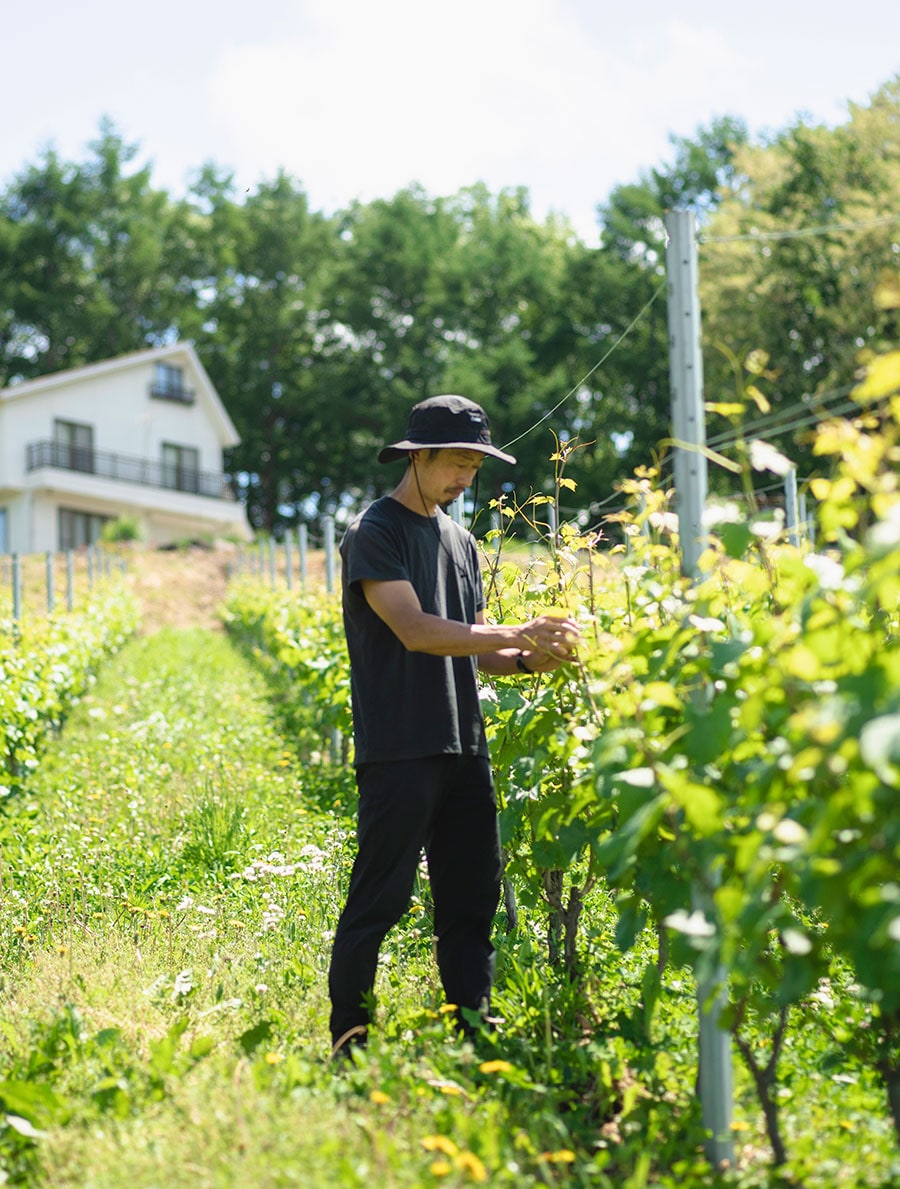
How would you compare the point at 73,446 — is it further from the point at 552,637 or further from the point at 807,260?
the point at 552,637

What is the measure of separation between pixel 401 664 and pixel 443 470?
22.5 inches

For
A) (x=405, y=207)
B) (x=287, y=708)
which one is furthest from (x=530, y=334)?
(x=287, y=708)

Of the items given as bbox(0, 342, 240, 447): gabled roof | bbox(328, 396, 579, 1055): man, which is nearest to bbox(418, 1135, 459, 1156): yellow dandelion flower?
bbox(328, 396, 579, 1055): man

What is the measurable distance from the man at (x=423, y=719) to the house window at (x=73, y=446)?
33.7 m

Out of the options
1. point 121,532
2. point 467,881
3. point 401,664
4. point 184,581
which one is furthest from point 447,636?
point 121,532

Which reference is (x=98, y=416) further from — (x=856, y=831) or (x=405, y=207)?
(x=856, y=831)

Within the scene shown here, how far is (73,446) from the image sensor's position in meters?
36.0

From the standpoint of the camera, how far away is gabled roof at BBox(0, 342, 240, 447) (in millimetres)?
34625

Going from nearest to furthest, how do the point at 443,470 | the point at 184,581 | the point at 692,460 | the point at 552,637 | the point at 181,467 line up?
the point at 692,460 < the point at 552,637 < the point at 443,470 < the point at 184,581 < the point at 181,467

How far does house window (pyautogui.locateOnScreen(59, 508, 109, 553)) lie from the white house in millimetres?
29

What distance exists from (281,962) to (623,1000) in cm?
115

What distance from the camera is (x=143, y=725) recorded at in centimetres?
948

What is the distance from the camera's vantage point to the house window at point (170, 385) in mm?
37938

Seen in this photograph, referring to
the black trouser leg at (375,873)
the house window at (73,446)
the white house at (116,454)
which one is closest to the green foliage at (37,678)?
the black trouser leg at (375,873)
